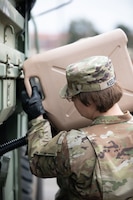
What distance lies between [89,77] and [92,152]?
354 millimetres

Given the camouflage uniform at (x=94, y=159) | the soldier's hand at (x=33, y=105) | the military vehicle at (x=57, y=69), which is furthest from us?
the military vehicle at (x=57, y=69)

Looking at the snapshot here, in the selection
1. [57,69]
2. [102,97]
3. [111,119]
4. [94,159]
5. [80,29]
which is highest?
[80,29]

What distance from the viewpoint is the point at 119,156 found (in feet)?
7.68

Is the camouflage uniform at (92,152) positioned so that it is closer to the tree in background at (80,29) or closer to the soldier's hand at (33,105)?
the soldier's hand at (33,105)

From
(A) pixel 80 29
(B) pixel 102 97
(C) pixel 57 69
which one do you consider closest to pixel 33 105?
(C) pixel 57 69

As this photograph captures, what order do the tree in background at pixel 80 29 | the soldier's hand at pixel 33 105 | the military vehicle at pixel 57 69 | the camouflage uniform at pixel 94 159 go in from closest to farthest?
the camouflage uniform at pixel 94 159, the soldier's hand at pixel 33 105, the military vehicle at pixel 57 69, the tree in background at pixel 80 29

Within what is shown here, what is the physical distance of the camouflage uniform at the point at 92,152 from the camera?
2314 millimetres

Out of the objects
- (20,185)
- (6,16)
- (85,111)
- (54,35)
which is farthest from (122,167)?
(54,35)

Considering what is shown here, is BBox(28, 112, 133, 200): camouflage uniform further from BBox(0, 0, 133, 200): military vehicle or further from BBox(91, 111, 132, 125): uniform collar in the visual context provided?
BBox(0, 0, 133, 200): military vehicle

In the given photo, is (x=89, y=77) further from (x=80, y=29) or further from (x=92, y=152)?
(x=80, y=29)

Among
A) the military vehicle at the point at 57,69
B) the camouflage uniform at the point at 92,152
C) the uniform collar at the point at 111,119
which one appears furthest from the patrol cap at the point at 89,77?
the military vehicle at the point at 57,69

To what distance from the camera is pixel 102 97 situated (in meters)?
2.36

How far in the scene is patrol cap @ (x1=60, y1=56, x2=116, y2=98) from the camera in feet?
7.75

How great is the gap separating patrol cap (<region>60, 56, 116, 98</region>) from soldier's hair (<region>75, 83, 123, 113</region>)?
0.02m
